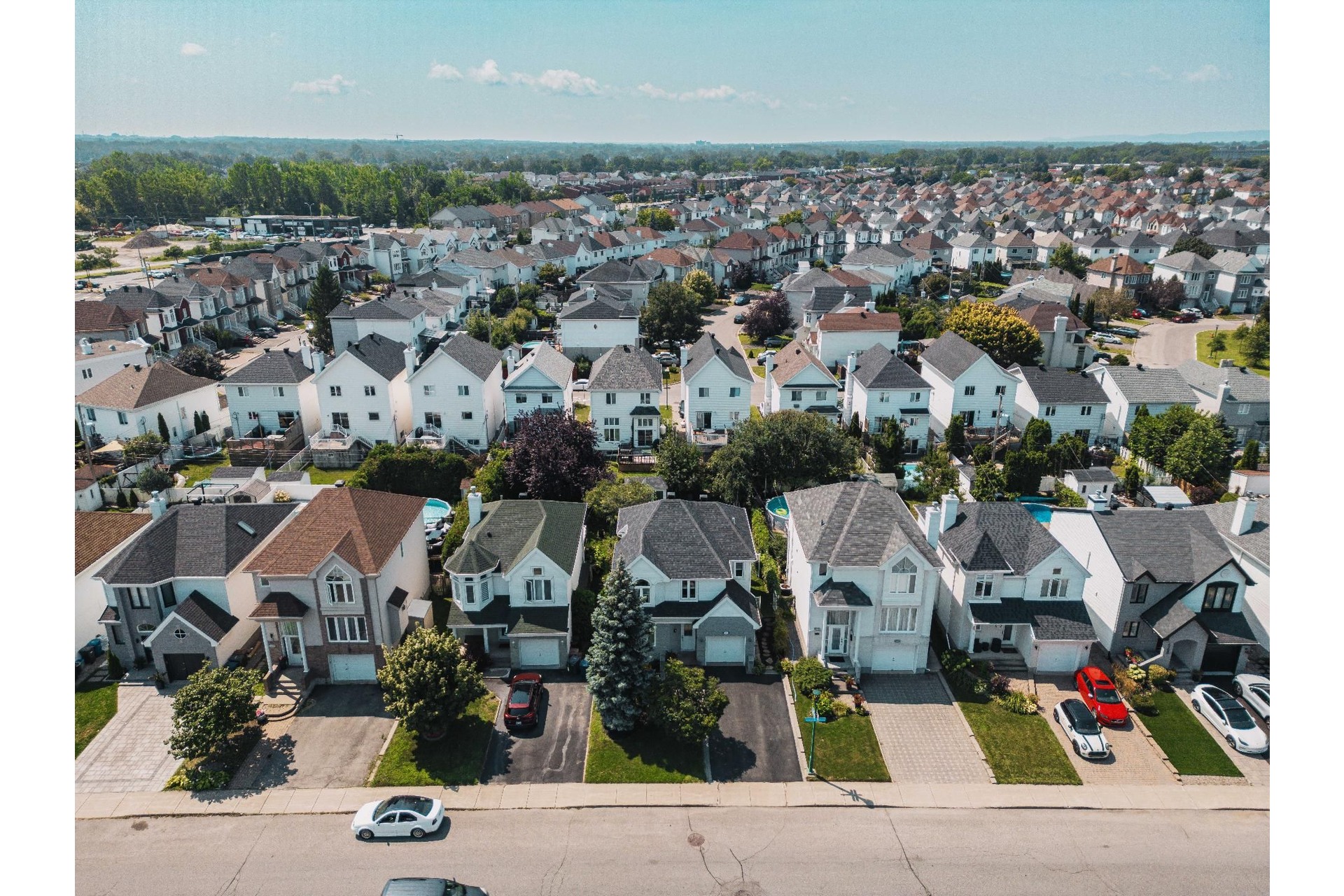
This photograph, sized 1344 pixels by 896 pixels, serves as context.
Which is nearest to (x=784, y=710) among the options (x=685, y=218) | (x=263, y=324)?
(x=263, y=324)

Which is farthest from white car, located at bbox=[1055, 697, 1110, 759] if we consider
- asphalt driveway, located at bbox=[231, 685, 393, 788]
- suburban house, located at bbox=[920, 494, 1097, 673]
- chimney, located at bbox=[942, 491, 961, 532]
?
asphalt driveway, located at bbox=[231, 685, 393, 788]

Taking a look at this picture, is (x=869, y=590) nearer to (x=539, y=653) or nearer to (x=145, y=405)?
(x=539, y=653)

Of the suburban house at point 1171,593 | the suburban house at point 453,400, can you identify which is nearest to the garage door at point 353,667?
the suburban house at point 453,400

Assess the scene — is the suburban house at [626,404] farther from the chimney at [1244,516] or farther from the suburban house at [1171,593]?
the chimney at [1244,516]

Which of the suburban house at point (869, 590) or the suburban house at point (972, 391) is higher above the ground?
the suburban house at point (972, 391)

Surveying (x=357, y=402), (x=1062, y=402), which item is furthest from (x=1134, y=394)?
(x=357, y=402)

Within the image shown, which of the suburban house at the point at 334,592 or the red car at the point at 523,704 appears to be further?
the suburban house at the point at 334,592
